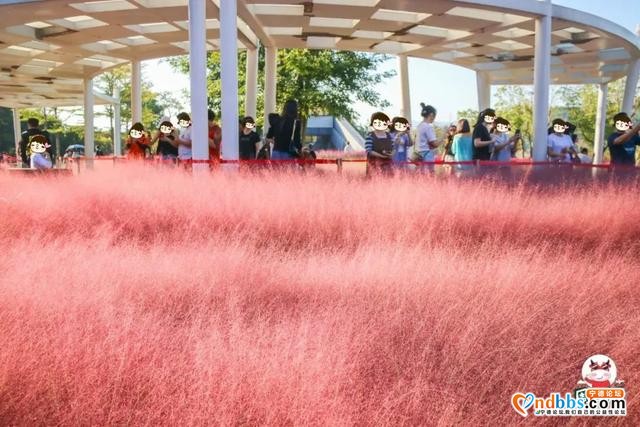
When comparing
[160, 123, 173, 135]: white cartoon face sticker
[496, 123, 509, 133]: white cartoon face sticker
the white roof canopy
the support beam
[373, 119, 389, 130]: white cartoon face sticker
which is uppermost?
the white roof canopy

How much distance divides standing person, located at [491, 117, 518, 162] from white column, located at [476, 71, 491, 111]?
1537 cm

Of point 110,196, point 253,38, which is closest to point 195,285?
point 110,196

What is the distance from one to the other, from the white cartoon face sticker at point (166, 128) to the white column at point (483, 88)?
59.1ft

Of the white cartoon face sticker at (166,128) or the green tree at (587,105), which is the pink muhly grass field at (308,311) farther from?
the green tree at (587,105)

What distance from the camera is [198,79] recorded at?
10617 millimetres

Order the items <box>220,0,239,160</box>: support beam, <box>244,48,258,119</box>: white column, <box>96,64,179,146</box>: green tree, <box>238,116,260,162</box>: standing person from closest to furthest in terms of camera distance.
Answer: <box>220,0,239,160</box>: support beam, <box>238,116,260,162</box>: standing person, <box>244,48,258,119</box>: white column, <box>96,64,179,146</box>: green tree

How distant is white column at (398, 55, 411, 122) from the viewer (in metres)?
21.2

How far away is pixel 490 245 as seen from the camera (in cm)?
534

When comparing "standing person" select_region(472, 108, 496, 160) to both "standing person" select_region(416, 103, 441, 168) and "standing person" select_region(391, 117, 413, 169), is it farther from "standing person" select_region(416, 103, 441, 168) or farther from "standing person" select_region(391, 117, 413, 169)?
"standing person" select_region(391, 117, 413, 169)

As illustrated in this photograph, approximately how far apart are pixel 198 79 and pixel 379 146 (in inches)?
182

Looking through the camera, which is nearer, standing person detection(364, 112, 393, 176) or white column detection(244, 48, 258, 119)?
standing person detection(364, 112, 393, 176)

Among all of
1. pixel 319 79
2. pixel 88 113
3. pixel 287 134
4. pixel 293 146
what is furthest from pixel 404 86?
pixel 88 113

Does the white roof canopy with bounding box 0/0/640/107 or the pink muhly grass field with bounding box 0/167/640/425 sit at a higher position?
the white roof canopy with bounding box 0/0/640/107

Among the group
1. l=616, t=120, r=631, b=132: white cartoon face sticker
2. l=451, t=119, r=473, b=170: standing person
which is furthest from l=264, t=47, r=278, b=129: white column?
l=616, t=120, r=631, b=132: white cartoon face sticker
